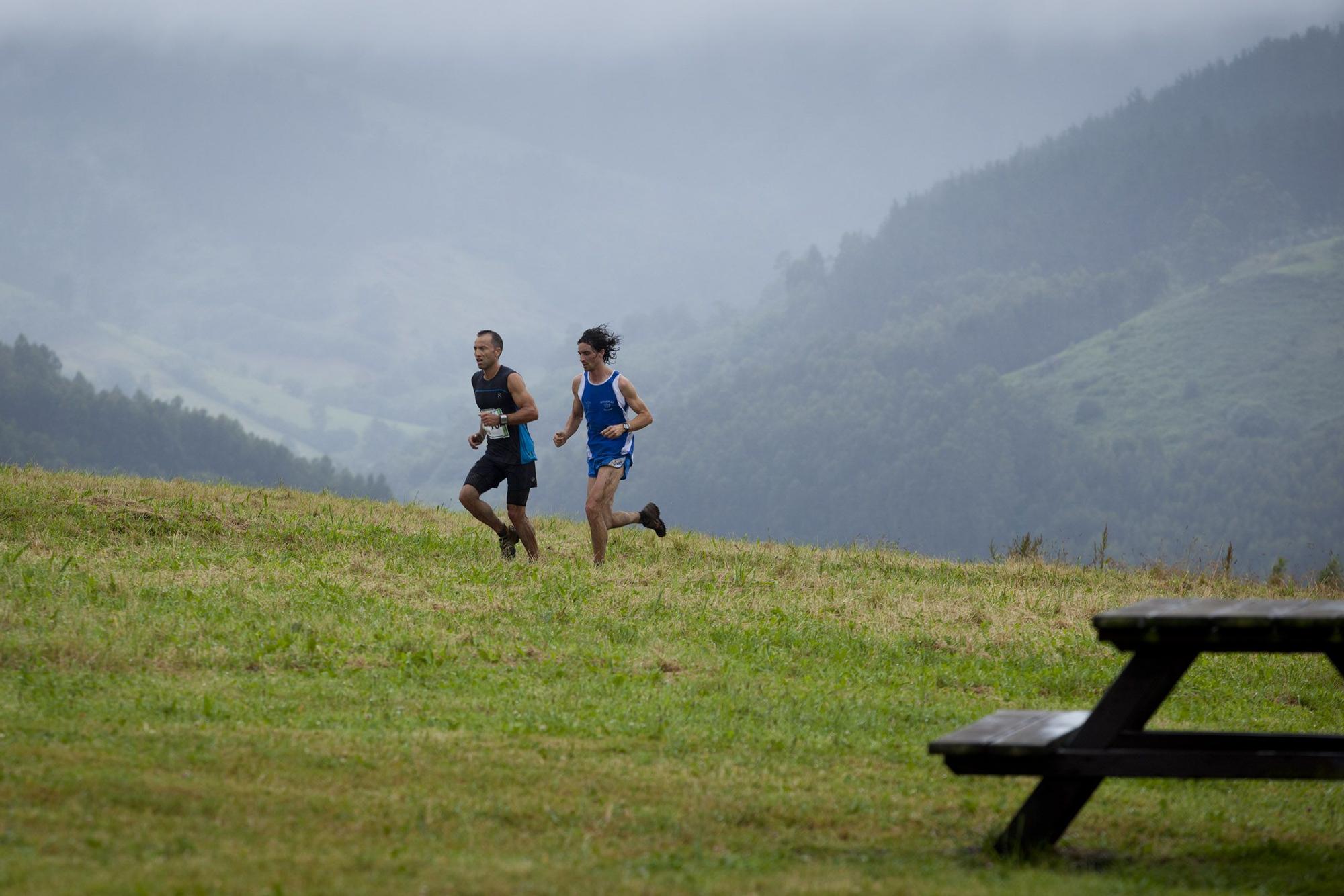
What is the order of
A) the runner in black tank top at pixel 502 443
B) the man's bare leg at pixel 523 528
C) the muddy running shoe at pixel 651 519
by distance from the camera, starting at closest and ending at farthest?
1. the runner in black tank top at pixel 502 443
2. the man's bare leg at pixel 523 528
3. the muddy running shoe at pixel 651 519

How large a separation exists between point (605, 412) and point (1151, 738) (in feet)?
28.1

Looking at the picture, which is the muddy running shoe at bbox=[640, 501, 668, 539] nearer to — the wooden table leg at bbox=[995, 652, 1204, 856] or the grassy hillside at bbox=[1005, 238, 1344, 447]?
the wooden table leg at bbox=[995, 652, 1204, 856]

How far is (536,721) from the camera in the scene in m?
7.10

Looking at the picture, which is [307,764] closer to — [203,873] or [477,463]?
[203,873]

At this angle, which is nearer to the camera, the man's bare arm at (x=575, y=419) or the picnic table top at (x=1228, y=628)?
the picnic table top at (x=1228, y=628)

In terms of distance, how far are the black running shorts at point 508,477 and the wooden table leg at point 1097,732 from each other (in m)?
8.12

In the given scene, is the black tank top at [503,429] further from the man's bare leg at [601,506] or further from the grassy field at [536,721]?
the grassy field at [536,721]

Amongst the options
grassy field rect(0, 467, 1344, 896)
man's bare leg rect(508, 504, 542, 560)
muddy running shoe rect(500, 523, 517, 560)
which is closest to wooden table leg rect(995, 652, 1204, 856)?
grassy field rect(0, 467, 1344, 896)

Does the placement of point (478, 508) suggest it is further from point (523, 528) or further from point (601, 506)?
point (601, 506)

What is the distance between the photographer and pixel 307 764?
5.94 metres

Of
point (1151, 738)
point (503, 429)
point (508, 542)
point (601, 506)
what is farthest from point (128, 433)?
point (1151, 738)

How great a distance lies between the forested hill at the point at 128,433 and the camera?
4390 inches

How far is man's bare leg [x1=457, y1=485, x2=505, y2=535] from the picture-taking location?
12.6 meters

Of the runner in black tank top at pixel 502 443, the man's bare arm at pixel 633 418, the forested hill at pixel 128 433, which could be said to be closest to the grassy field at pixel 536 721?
the runner in black tank top at pixel 502 443
